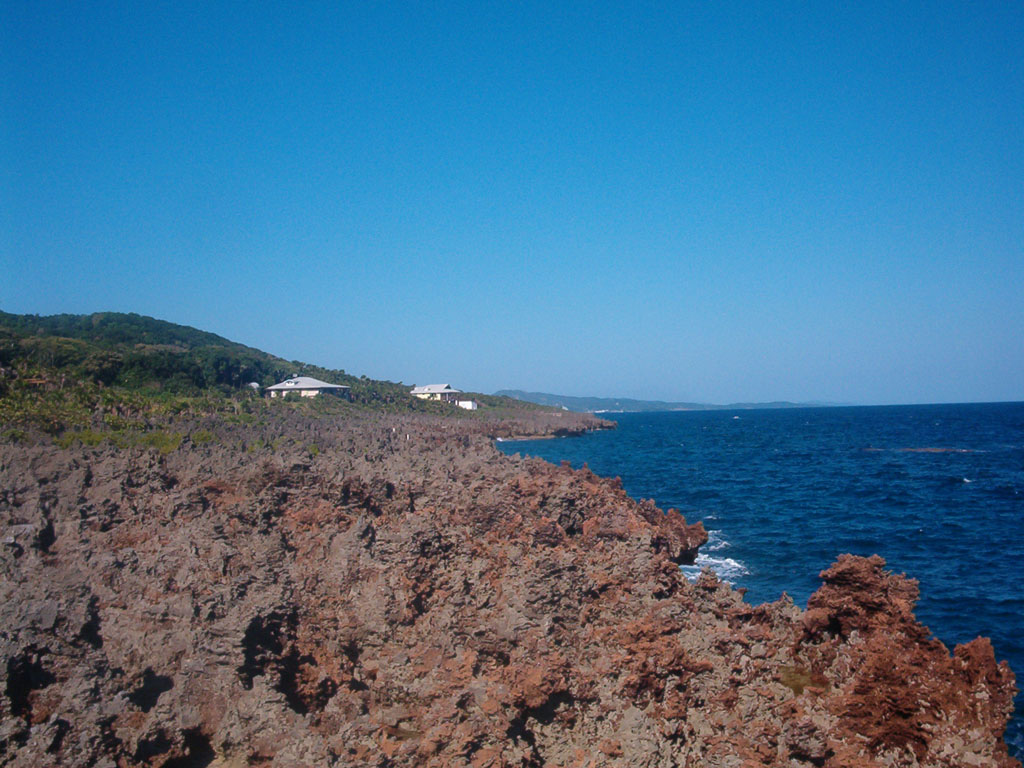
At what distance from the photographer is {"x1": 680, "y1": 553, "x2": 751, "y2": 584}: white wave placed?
19.6 metres

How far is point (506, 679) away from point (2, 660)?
4.64 metres

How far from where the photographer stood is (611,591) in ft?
28.9

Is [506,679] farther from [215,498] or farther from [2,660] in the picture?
[215,498]

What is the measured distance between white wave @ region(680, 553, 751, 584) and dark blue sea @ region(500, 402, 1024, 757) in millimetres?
58

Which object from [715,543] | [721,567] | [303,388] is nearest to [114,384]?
[303,388]

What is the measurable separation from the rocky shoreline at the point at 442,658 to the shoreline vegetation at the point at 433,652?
2 centimetres

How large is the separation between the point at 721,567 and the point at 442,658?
15.3 metres

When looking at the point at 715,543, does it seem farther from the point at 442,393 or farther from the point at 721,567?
the point at 442,393

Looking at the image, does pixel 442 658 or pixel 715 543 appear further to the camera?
pixel 715 543

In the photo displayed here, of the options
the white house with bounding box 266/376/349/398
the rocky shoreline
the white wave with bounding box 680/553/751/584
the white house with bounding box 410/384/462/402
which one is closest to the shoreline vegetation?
the rocky shoreline

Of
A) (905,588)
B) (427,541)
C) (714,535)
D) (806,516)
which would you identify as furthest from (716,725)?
(806,516)

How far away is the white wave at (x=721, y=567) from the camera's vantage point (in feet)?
64.3

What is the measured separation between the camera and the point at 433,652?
7.61 metres

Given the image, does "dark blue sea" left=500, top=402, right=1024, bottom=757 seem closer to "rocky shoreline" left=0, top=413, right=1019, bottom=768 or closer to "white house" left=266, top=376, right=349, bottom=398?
"rocky shoreline" left=0, top=413, right=1019, bottom=768
